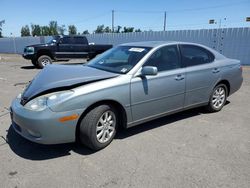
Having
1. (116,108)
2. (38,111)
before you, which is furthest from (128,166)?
(38,111)

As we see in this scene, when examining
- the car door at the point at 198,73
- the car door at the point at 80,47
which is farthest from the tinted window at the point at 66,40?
the car door at the point at 198,73

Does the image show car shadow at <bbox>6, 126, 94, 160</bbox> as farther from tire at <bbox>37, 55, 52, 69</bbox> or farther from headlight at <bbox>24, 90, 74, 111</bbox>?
tire at <bbox>37, 55, 52, 69</bbox>

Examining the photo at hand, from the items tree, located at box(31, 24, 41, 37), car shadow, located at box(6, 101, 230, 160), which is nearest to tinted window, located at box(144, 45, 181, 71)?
car shadow, located at box(6, 101, 230, 160)

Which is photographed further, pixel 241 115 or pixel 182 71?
pixel 241 115

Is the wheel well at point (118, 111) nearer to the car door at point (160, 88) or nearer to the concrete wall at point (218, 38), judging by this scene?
the car door at point (160, 88)

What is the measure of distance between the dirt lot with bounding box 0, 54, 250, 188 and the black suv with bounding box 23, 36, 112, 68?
30.0ft

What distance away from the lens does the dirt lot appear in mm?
2686

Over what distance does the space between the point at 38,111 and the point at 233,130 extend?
3.41 metres

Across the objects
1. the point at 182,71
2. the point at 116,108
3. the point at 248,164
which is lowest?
the point at 248,164

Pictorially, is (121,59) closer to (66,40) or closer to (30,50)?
(30,50)

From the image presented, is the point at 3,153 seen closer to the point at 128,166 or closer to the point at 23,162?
the point at 23,162

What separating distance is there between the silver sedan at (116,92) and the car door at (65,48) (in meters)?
9.51

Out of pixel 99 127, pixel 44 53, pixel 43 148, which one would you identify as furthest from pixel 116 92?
pixel 44 53

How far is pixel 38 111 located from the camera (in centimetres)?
292
